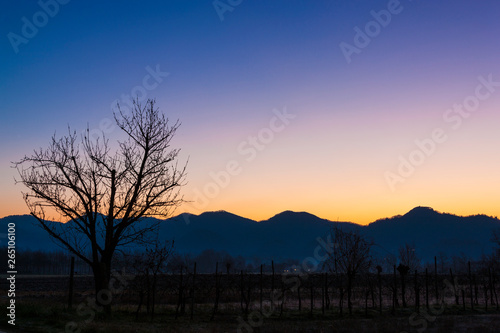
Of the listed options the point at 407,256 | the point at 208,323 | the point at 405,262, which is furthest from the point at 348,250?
the point at 405,262

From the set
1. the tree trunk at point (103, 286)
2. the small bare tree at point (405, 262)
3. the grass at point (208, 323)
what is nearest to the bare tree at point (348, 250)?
the small bare tree at point (405, 262)

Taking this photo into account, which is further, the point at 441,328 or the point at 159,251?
the point at 159,251

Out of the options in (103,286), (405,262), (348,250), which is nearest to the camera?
(103,286)

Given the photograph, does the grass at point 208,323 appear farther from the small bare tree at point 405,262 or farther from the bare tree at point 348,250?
the small bare tree at point 405,262

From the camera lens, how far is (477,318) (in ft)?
72.5

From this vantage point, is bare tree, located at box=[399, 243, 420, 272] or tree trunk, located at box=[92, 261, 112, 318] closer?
tree trunk, located at box=[92, 261, 112, 318]

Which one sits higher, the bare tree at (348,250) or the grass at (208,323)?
the bare tree at (348,250)

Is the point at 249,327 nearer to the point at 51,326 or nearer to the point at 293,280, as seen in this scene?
the point at 51,326

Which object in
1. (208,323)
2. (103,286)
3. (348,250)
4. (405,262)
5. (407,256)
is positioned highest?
(348,250)

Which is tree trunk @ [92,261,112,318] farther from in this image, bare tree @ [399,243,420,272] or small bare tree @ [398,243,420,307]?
bare tree @ [399,243,420,272]

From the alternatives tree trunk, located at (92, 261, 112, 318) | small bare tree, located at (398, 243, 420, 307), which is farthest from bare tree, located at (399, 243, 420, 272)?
tree trunk, located at (92, 261, 112, 318)

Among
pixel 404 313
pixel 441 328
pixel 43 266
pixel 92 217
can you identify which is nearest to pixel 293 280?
pixel 404 313

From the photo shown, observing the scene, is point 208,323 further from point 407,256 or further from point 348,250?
point 407,256

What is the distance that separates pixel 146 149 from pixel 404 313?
17.6 meters
